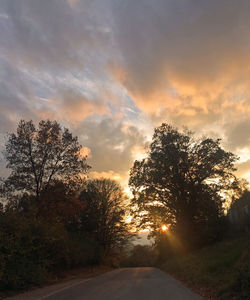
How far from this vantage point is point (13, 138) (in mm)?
22219

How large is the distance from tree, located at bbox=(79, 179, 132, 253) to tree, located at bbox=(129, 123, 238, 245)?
10.5 metres

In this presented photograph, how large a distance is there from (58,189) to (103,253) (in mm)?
18378

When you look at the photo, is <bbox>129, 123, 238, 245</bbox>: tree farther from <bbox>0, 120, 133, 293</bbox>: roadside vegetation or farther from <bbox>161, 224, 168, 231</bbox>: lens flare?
<bbox>0, 120, 133, 293</bbox>: roadside vegetation

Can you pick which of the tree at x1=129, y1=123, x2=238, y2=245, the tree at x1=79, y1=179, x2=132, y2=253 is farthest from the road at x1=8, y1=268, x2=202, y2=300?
the tree at x1=79, y1=179, x2=132, y2=253

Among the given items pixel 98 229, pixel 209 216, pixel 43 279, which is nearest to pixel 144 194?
pixel 209 216

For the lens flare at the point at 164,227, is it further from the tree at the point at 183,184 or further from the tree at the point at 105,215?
the tree at the point at 105,215

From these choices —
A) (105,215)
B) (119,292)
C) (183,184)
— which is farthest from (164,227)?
(119,292)

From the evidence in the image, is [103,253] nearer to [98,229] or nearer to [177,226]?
[98,229]

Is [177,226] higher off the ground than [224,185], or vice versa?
[224,185]

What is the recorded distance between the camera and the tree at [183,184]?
28312 mm

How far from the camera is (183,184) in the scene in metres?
29.6

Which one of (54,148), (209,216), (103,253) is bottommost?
(103,253)

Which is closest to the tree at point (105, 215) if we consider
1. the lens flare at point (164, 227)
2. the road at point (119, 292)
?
the lens flare at point (164, 227)

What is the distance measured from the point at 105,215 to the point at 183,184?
16.2 meters
